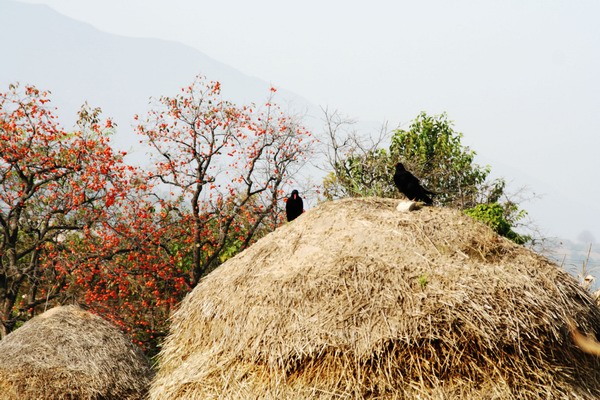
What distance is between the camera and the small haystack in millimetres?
15961

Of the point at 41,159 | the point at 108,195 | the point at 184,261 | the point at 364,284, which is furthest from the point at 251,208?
the point at 364,284

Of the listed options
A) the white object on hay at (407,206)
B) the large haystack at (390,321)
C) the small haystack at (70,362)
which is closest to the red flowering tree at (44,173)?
the small haystack at (70,362)

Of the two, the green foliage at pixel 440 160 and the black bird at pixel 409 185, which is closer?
the black bird at pixel 409 185

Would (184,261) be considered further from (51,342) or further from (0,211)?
(51,342)

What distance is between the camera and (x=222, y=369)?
9.64 m

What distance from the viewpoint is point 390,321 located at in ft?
28.6

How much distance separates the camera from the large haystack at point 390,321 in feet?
28.2

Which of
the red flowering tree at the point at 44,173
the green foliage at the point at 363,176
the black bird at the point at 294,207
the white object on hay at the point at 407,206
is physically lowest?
the white object on hay at the point at 407,206

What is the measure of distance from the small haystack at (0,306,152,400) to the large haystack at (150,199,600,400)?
6283mm

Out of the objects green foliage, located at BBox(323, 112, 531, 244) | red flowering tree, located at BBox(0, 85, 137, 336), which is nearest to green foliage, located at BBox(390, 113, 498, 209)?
green foliage, located at BBox(323, 112, 531, 244)

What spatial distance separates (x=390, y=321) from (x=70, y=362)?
10966 mm

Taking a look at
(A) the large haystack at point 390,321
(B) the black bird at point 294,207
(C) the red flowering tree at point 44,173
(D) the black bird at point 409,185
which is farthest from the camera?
(C) the red flowering tree at point 44,173

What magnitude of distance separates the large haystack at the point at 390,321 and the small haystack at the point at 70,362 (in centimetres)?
628

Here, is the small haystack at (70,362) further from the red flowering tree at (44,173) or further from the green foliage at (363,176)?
the green foliage at (363,176)
